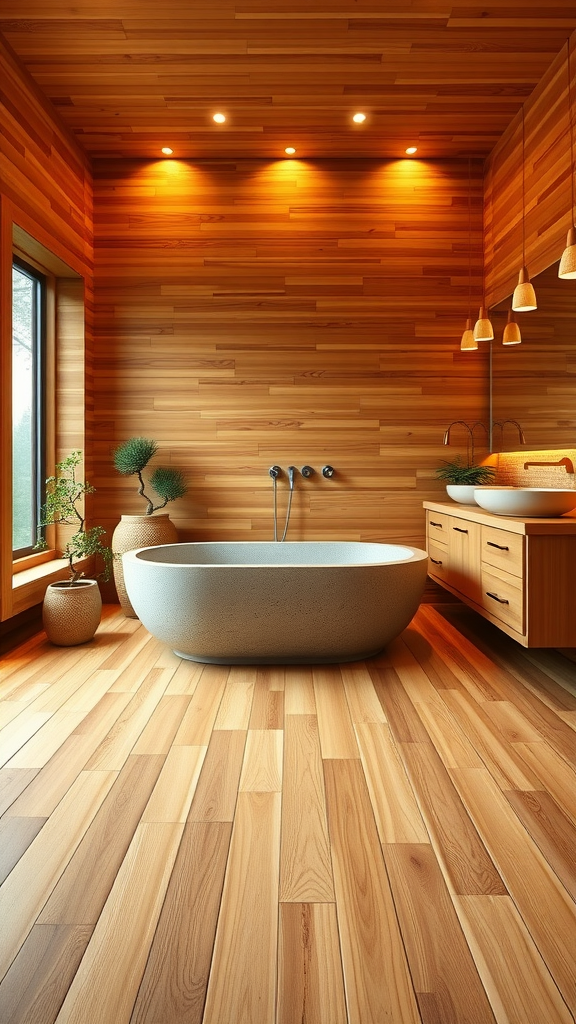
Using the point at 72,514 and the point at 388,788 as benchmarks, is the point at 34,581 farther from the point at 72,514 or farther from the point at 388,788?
the point at 388,788

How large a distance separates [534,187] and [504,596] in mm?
2446

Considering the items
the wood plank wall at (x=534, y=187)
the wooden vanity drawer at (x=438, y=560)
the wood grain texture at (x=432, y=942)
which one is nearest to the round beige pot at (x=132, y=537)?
the wooden vanity drawer at (x=438, y=560)

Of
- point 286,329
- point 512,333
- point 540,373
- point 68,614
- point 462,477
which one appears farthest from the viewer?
point 286,329

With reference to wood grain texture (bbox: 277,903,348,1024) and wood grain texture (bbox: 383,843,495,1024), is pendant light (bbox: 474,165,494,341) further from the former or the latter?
wood grain texture (bbox: 277,903,348,1024)

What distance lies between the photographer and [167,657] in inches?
127

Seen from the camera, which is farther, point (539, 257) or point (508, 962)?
point (539, 257)

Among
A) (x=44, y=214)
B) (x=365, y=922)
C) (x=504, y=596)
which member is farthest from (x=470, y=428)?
(x=365, y=922)

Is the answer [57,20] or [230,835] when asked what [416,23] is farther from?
[230,835]

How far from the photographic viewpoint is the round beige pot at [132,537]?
4.10 meters

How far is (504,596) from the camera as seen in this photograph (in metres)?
2.94

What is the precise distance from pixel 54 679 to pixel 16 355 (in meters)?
2.13

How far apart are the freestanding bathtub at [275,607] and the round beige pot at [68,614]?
1.76 feet

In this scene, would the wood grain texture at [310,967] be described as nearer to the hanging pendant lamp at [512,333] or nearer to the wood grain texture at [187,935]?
the wood grain texture at [187,935]

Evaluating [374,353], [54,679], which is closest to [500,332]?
[374,353]
